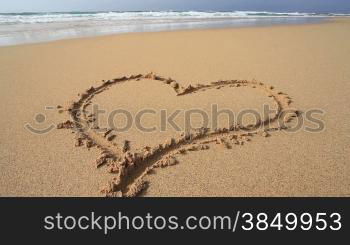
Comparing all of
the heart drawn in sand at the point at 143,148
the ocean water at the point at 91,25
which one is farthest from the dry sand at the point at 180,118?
the ocean water at the point at 91,25

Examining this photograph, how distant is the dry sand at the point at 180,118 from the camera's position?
1.73 m

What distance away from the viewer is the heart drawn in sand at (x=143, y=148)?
1736mm

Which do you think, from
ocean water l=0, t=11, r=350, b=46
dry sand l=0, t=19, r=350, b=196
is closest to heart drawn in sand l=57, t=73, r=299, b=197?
dry sand l=0, t=19, r=350, b=196

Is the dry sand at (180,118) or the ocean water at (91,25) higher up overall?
the ocean water at (91,25)

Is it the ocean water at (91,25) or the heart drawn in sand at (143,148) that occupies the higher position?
the ocean water at (91,25)

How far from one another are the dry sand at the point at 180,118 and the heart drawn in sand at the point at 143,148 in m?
0.01

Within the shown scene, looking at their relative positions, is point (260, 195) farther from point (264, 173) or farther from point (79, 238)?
point (79, 238)

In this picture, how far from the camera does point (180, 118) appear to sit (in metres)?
2.44

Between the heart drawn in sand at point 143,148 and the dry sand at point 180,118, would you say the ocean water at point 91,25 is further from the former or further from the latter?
the heart drawn in sand at point 143,148

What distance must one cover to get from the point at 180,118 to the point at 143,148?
1.80 ft

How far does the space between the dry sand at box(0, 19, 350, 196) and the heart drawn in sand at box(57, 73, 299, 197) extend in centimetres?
1

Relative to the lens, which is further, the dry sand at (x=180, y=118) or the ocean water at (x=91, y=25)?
the ocean water at (x=91, y=25)

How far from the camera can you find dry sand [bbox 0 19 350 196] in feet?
5.67

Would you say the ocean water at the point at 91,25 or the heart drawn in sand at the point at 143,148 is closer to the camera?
the heart drawn in sand at the point at 143,148
